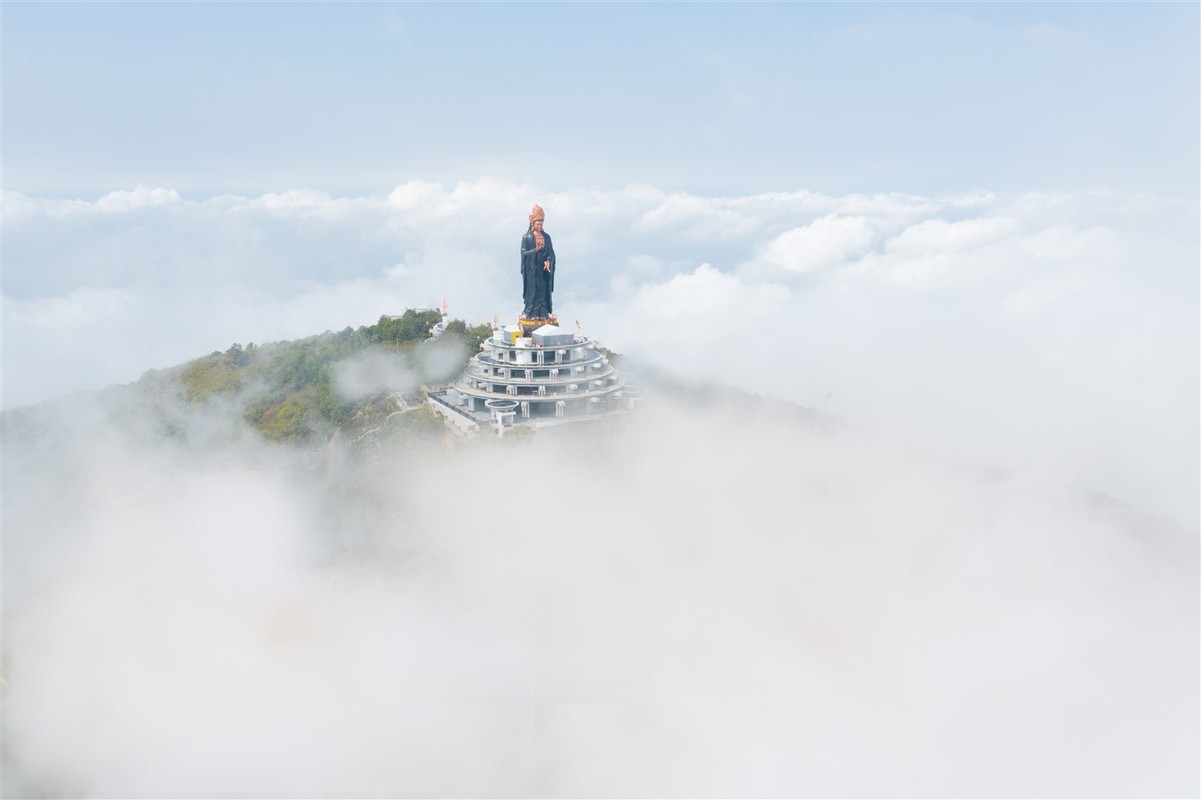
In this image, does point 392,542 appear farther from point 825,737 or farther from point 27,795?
point 825,737

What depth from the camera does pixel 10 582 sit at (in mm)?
39469

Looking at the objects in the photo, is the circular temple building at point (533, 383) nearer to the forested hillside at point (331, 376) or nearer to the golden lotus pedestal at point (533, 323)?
the golden lotus pedestal at point (533, 323)

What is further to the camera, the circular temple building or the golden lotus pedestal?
the golden lotus pedestal

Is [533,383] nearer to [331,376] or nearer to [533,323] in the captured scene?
[533,323]

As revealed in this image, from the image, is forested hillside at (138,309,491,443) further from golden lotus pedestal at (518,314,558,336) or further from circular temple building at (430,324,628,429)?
golden lotus pedestal at (518,314,558,336)

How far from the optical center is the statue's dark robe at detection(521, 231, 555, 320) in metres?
50.0

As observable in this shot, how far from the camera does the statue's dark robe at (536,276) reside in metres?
50.0

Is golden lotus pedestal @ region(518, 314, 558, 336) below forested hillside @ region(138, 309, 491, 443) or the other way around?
the other way around

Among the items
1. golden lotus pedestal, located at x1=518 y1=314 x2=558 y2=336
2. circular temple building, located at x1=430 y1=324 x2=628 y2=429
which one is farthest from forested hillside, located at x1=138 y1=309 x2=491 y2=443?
golden lotus pedestal, located at x1=518 y1=314 x2=558 y2=336

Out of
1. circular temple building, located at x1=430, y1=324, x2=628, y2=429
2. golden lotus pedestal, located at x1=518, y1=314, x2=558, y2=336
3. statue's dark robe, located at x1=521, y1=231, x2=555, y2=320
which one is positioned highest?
statue's dark robe, located at x1=521, y1=231, x2=555, y2=320

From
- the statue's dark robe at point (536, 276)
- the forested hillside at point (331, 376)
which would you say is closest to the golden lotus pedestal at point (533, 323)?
the statue's dark robe at point (536, 276)

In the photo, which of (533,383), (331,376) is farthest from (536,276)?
(331,376)

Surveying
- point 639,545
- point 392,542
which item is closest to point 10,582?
point 392,542

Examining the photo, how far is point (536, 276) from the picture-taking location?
165ft
